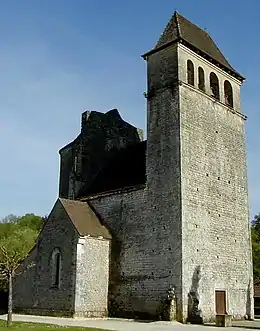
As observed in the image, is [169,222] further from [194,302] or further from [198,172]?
[194,302]

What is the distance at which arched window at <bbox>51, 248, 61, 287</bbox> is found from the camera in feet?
92.8

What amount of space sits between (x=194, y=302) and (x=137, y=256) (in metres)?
4.49

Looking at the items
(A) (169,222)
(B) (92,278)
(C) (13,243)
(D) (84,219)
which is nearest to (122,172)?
(D) (84,219)

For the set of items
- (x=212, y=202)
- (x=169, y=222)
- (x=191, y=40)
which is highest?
(x=191, y=40)

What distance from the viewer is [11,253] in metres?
25.2

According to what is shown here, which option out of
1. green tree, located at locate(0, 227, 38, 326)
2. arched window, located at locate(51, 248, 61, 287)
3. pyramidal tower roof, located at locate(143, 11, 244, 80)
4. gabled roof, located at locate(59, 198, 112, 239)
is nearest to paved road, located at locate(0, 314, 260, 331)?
green tree, located at locate(0, 227, 38, 326)

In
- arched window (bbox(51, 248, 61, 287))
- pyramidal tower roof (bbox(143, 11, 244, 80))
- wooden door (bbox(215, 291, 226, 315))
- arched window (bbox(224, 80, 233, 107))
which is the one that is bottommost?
wooden door (bbox(215, 291, 226, 315))

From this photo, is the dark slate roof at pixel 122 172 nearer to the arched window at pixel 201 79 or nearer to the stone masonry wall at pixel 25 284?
the arched window at pixel 201 79

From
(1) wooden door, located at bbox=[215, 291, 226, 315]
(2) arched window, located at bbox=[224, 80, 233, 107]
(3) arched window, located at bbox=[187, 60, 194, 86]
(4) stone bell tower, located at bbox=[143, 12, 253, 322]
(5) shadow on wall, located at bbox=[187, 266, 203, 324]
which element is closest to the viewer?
(5) shadow on wall, located at bbox=[187, 266, 203, 324]

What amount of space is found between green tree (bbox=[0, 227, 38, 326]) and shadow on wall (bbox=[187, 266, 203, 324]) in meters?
9.16

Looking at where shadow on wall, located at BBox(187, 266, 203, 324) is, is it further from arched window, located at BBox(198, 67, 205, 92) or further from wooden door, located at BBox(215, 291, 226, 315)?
arched window, located at BBox(198, 67, 205, 92)

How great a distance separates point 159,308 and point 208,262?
385 centimetres

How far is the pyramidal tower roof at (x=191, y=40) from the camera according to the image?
29.7 metres

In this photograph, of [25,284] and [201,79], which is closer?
[201,79]
